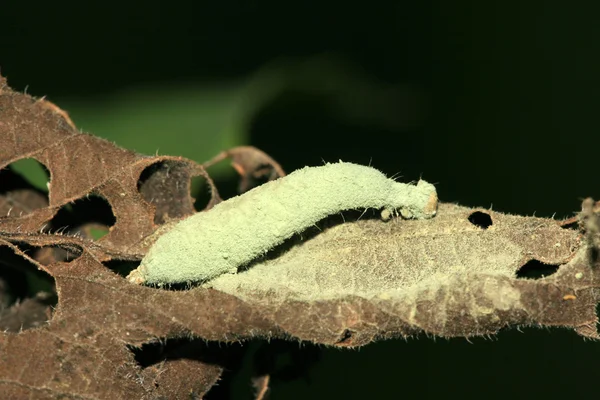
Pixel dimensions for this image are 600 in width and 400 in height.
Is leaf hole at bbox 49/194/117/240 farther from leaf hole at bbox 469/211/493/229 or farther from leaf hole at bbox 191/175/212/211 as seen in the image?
leaf hole at bbox 469/211/493/229

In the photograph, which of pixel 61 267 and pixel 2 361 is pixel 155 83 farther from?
pixel 2 361

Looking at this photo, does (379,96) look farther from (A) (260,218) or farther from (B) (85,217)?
(B) (85,217)

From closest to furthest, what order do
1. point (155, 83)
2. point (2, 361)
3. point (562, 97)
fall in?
point (2, 361) → point (562, 97) → point (155, 83)

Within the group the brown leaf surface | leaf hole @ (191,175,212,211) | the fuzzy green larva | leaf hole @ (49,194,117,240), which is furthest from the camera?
leaf hole @ (191,175,212,211)

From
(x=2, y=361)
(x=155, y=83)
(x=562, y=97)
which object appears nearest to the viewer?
(x=2, y=361)

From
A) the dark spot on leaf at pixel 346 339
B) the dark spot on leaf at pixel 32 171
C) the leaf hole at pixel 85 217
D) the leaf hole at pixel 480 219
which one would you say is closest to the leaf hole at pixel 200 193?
the leaf hole at pixel 85 217

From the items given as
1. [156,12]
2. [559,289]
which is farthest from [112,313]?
[156,12]

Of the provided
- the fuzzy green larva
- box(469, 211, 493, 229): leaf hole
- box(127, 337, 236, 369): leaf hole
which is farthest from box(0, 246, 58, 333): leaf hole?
box(469, 211, 493, 229): leaf hole
